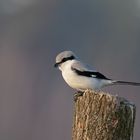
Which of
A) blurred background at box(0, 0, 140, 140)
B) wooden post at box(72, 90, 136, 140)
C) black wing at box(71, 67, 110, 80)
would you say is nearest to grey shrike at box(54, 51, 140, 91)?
black wing at box(71, 67, 110, 80)

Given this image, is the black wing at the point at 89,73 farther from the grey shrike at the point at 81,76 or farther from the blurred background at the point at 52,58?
the blurred background at the point at 52,58

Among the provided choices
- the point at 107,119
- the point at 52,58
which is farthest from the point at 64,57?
the point at 52,58

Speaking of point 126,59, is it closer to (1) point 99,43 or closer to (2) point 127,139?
(1) point 99,43

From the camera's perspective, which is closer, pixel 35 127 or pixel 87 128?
pixel 87 128

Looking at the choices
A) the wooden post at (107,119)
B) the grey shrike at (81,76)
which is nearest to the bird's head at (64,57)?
the grey shrike at (81,76)

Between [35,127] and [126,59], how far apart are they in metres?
11.3

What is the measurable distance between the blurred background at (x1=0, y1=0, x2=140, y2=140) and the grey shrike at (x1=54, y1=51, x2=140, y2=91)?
368 inches

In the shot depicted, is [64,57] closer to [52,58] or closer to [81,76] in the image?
[81,76]

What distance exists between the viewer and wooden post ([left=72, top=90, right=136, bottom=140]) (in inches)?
192

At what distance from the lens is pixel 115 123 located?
4.89m

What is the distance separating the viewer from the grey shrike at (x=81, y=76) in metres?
6.92

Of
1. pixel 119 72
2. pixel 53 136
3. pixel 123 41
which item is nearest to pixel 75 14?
pixel 123 41

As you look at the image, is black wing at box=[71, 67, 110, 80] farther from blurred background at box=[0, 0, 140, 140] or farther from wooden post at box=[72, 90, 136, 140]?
blurred background at box=[0, 0, 140, 140]

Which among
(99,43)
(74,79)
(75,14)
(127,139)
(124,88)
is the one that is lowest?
(127,139)
